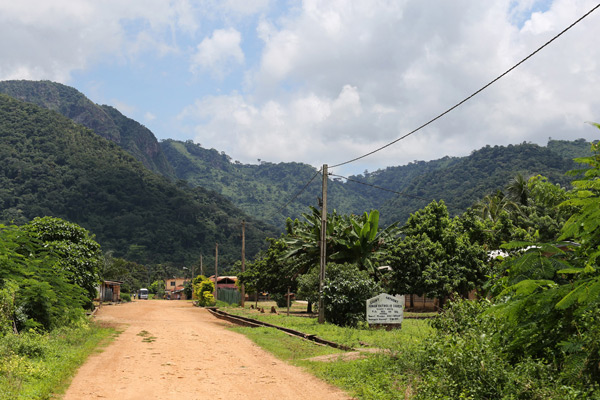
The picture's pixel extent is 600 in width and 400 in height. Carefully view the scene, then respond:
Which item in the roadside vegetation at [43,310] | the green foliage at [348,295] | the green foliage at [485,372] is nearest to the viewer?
the green foliage at [485,372]

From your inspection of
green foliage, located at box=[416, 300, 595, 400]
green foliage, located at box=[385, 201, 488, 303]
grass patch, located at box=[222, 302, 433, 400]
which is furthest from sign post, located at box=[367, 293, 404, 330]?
green foliage, located at box=[416, 300, 595, 400]

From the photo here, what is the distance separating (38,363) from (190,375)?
3099 millimetres

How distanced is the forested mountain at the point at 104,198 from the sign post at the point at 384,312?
361 feet

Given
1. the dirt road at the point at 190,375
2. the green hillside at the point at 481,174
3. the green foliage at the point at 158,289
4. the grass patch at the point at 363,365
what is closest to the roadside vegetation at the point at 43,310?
the dirt road at the point at 190,375

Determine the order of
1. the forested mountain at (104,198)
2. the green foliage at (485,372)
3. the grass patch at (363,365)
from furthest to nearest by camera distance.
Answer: the forested mountain at (104,198) < the grass patch at (363,365) < the green foliage at (485,372)

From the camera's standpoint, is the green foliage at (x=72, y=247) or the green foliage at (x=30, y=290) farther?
the green foliage at (x=72, y=247)

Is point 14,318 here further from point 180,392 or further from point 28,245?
point 180,392

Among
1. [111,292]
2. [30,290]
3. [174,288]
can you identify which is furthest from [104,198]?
[30,290]

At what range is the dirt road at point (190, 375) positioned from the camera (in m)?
9.71

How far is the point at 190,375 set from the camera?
38.6 ft

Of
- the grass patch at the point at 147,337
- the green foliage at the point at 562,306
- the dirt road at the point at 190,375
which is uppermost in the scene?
the green foliage at the point at 562,306

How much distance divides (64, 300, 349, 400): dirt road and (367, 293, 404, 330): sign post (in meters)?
5.12

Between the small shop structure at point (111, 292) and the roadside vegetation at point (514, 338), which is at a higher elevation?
the roadside vegetation at point (514, 338)

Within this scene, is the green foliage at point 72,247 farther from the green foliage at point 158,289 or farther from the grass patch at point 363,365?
the green foliage at point 158,289
